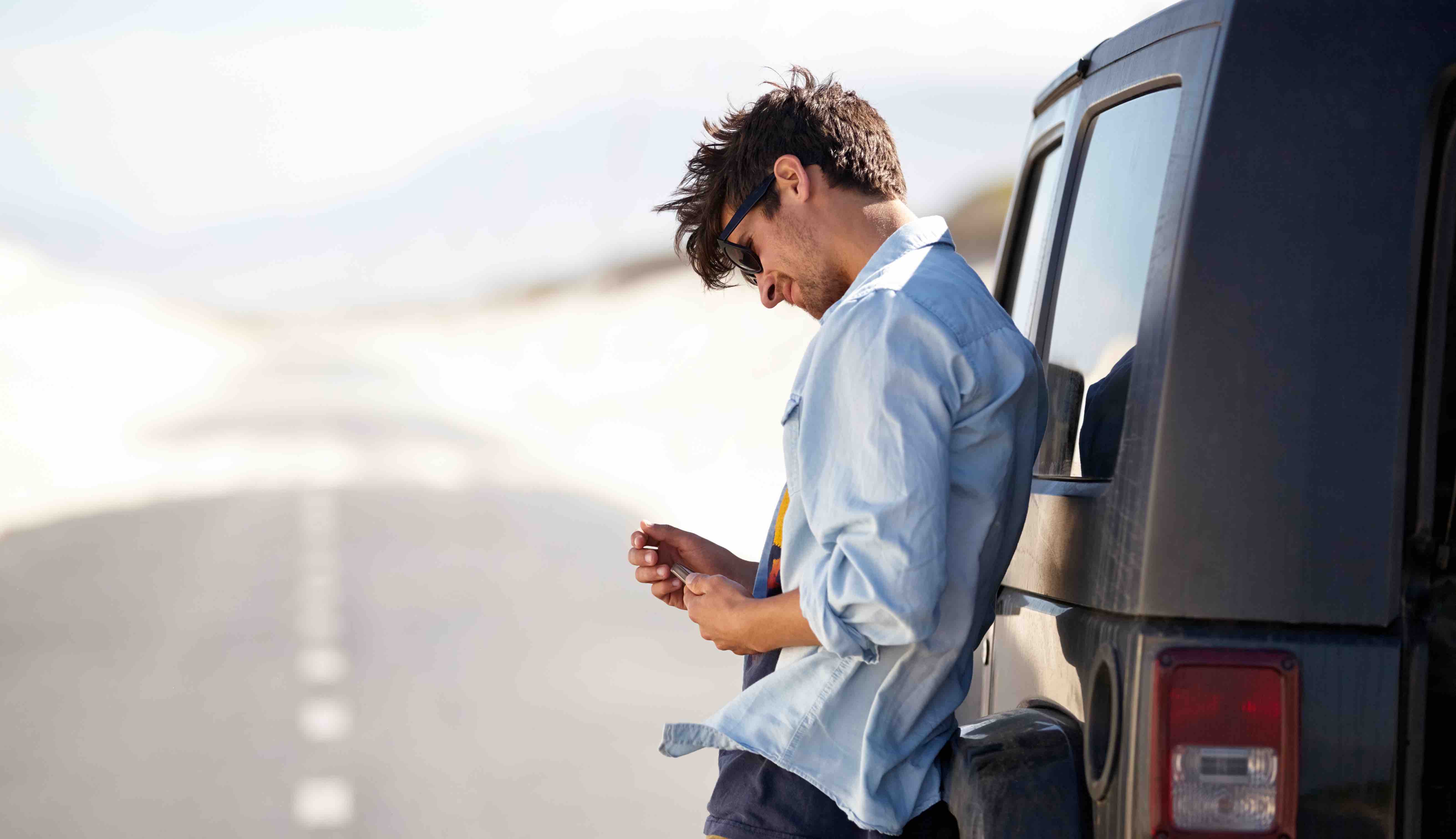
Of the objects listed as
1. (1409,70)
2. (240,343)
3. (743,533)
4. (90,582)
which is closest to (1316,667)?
(1409,70)

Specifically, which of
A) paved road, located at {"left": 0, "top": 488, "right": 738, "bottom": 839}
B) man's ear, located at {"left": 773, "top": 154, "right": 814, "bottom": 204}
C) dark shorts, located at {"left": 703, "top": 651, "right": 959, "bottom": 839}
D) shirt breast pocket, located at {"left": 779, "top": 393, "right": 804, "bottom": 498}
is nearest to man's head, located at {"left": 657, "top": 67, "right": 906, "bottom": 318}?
man's ear, located at {"left": 773, "top": 154, "right": 814, "bottom": 204}

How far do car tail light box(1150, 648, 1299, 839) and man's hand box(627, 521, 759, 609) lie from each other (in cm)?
98

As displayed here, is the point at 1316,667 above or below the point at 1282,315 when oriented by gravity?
below

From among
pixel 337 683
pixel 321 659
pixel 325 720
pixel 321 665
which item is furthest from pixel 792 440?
pixel 321 659

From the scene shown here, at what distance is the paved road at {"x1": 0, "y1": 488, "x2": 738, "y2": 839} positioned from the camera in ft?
17.3

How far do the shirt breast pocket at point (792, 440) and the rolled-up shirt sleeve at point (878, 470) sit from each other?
29 millimetres

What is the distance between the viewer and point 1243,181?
1.64 m

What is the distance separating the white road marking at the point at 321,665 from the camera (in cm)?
687

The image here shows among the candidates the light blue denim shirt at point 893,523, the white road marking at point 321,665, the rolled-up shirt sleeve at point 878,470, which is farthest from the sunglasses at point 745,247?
the white road marking at point 321,665

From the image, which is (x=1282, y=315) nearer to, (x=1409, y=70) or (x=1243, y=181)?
(x=1243, y=181)

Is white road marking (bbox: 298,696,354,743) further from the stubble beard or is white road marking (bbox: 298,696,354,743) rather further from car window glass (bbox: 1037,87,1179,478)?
the stubble beard

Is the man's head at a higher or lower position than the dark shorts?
higher

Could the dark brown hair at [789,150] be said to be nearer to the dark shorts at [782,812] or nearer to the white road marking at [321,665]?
the dark shorts at [782,812]

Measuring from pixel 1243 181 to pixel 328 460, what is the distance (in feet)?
44.7
